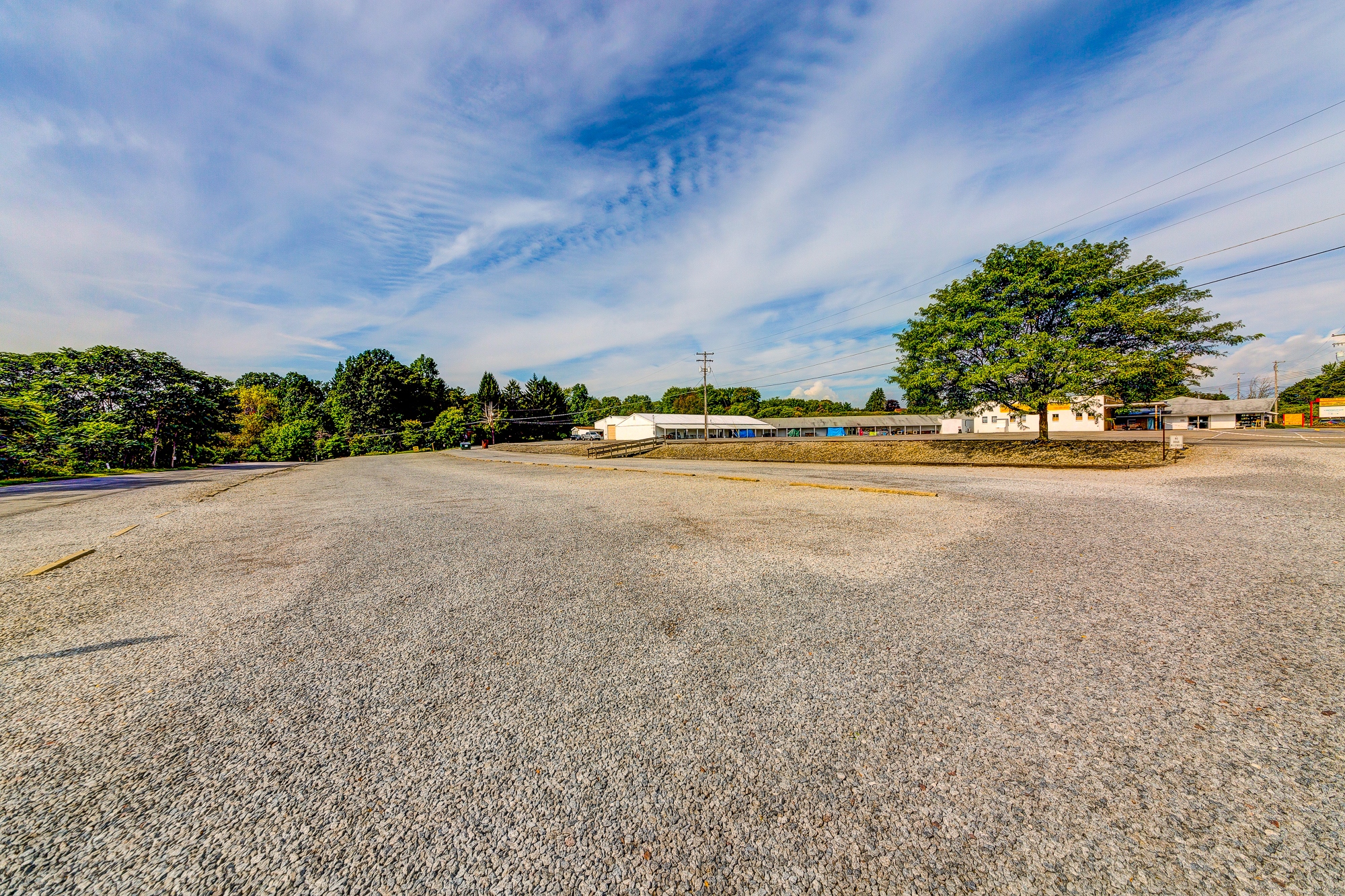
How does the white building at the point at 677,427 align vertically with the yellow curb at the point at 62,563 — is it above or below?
above

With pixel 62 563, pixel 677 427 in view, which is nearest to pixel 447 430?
pixel 677 427

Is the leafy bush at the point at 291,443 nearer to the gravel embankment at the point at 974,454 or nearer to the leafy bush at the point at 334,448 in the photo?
the leafy bush at the point at 334,448

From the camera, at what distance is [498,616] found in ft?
12.3

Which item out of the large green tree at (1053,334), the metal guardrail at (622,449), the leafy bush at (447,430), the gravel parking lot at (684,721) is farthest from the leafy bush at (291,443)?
the large green tree at (1053,334)

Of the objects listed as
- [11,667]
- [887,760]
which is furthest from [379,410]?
[887,760]

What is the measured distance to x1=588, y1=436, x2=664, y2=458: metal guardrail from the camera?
108 ft

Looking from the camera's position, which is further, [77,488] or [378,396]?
[378,396]

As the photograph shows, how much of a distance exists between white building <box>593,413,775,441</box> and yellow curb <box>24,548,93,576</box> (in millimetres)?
59072

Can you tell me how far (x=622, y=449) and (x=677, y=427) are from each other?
107 ft

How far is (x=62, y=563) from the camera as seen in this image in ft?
17.4

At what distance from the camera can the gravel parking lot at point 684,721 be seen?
5.33ft

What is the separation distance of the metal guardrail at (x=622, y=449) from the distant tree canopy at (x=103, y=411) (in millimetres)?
25423

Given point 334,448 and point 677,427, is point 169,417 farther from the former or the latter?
point 677,427

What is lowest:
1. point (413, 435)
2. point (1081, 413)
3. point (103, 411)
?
point (1081, 413)
